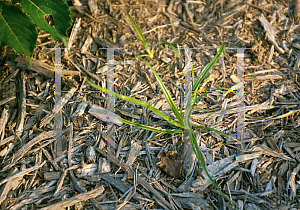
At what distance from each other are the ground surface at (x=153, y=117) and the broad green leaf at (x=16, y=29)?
18cm

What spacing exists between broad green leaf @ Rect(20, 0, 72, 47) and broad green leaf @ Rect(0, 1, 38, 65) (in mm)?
48

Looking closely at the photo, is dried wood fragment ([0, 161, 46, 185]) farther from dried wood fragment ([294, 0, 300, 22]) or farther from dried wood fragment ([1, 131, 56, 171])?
dried wood fragment ([294, 0, 300, 22])

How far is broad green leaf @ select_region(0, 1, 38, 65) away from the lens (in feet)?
3.96

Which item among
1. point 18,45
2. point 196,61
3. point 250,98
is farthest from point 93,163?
point 250,98

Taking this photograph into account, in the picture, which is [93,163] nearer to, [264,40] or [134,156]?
[134,156]

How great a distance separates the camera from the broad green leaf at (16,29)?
1.21 metres

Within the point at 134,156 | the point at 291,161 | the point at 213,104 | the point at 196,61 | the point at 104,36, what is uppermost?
the point at 104,36

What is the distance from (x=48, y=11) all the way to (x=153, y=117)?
853 mm

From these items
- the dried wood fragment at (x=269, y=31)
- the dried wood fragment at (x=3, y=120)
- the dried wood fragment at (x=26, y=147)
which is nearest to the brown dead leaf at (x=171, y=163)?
the dried wood fragment at (x=26, y=147)

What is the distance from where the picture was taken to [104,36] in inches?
60.2

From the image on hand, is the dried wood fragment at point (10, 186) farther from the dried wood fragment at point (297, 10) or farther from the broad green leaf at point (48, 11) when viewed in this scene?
the dried wood fragment at point (297, 10)

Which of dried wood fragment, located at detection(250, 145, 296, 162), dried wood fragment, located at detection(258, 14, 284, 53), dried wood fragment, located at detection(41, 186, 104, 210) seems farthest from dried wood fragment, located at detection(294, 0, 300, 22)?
dried wood fragment, located at detection(41, 186, 104, 210)

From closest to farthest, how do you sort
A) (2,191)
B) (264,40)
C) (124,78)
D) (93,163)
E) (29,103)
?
(2,191) < (93,163) < (29,103) < (124,78) < (264,40)

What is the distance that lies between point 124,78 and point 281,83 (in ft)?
3.38
